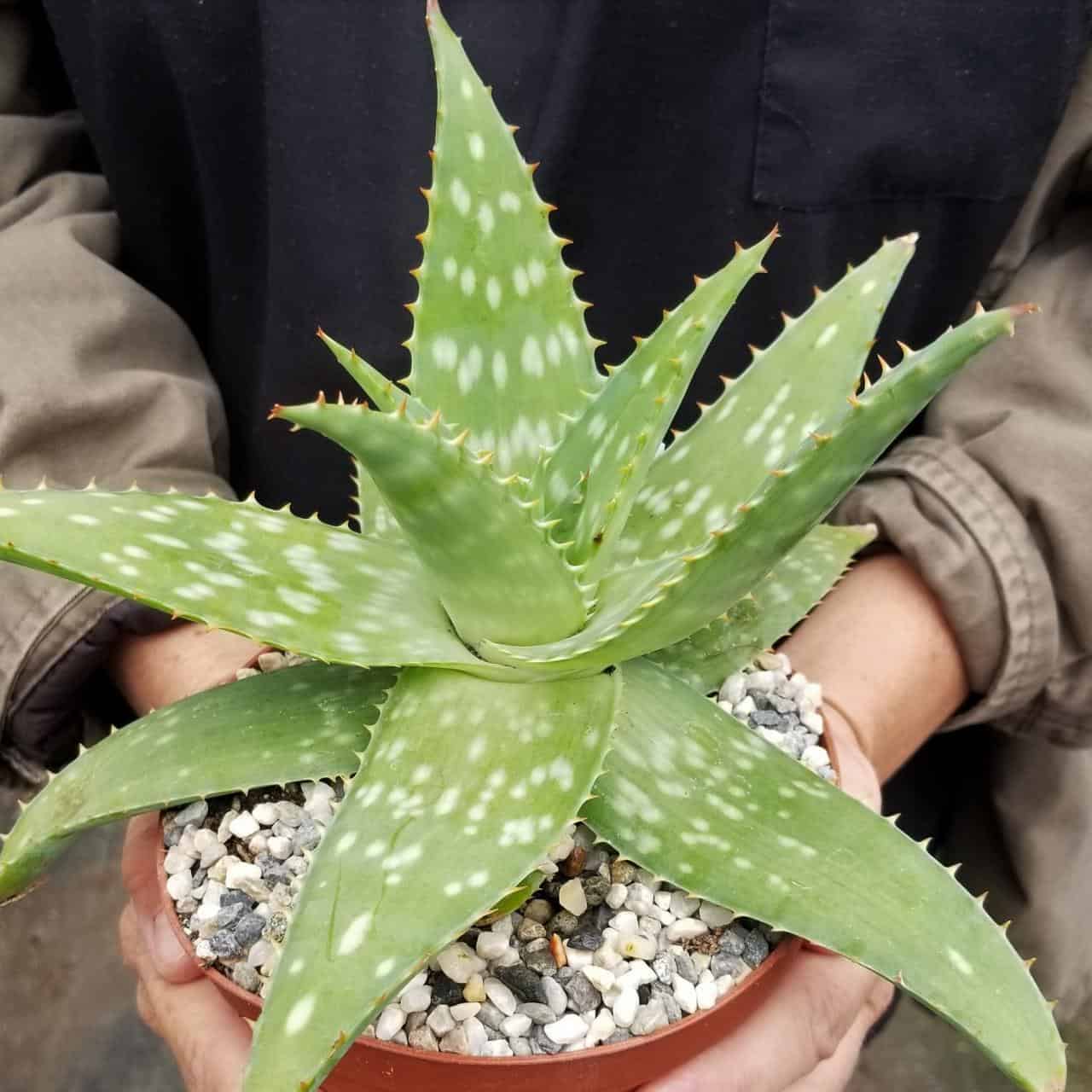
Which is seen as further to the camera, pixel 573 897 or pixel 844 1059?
pixel 844 1059

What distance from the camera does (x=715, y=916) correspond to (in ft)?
1.50

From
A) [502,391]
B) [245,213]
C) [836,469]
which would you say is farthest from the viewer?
[245,213]

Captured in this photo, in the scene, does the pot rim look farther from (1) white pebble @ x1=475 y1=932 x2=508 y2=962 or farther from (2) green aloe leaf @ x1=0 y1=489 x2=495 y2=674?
(2) green aloe leaf @ x1=0 y1=489 x2=495 y2=674

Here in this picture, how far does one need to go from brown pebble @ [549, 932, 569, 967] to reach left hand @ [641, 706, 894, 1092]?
0.07 metres

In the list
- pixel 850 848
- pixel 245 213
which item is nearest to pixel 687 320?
pixel 850 848

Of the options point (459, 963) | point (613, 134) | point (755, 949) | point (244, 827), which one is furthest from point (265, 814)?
point (613, 134)

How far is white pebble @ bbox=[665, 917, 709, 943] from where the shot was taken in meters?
0.45

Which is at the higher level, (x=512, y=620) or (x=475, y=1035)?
(x=512, y=620)

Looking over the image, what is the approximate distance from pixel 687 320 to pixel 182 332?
50 cm

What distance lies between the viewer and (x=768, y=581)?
52cm

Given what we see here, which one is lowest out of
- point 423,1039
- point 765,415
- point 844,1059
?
point 844,1059

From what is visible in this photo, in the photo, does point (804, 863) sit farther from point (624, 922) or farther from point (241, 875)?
point (241, 875)

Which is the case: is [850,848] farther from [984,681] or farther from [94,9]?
[94,9]

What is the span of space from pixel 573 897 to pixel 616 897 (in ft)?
0.06
